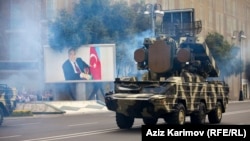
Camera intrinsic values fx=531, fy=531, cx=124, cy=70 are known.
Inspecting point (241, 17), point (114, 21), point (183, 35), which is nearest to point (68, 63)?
point (114, 21)

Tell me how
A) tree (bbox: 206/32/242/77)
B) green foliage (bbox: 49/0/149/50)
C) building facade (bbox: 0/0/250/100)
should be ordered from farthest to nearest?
1. tree (bbox: 206/32/242/77)
2. green foliage (bbox: 49/0/149/50)
3. building facade (bbox: 0/0/250/100)

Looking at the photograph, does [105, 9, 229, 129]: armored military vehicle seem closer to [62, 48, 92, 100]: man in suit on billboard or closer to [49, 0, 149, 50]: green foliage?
[49, 0, 149, 50]: green foliage

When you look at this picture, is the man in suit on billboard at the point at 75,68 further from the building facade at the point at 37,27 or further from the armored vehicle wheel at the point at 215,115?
the armored vehicle wheel at the point at 215,115

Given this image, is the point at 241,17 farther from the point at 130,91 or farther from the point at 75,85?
the point at 130,91

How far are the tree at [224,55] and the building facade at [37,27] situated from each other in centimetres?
146

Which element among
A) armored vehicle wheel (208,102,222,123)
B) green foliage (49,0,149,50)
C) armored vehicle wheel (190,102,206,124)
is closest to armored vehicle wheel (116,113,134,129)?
armored vehicle wheel (190,102,206,124)

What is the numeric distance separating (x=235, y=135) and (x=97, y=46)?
33452mm

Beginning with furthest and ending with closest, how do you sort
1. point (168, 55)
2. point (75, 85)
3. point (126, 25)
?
1. point (75, 85)
2. point (126, 25)
3. point (168, 55)

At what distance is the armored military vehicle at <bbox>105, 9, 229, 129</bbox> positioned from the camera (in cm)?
1638

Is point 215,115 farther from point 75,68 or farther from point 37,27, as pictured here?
point 75,68

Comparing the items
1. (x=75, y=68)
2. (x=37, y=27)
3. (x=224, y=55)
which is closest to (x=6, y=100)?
(x=37, y=27)

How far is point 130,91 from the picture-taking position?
1702 cm

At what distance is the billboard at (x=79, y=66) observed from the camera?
39625 millimetres

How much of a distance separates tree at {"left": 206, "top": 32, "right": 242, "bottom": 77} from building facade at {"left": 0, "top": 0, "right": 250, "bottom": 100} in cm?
146
